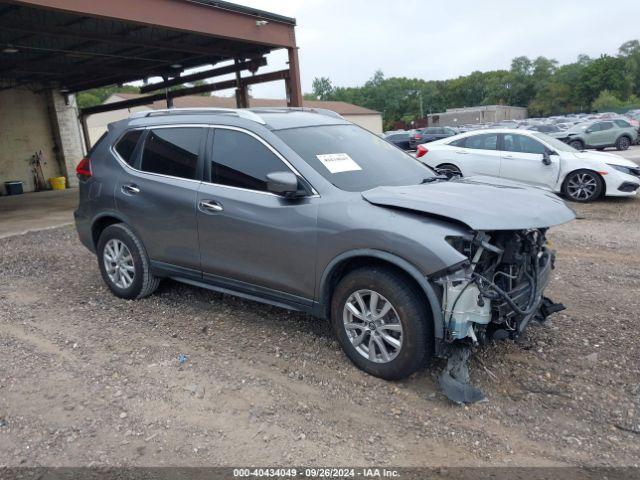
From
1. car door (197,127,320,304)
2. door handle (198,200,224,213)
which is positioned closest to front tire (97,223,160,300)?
car door (197,127,320,304)

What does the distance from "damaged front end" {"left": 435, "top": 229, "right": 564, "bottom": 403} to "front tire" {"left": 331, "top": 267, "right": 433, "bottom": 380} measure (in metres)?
0.19

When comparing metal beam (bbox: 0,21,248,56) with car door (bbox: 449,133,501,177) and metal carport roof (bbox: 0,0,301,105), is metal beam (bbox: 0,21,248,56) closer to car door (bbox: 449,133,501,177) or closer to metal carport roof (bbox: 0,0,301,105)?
metal carport roof (bbox: 0,0,301,105)

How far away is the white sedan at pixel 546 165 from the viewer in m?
9.80

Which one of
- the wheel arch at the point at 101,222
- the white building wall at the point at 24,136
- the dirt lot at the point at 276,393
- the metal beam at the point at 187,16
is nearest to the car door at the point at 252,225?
the dirt lot at the point at 276,393

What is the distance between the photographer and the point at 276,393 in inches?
138

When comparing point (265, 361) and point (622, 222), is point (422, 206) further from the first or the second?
point (622, 222)

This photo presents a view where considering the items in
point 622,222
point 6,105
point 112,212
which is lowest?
point 622,222

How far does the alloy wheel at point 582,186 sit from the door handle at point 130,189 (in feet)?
27.4

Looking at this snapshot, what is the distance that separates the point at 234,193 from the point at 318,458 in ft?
7.08

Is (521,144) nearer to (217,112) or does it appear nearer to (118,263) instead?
(217,112)

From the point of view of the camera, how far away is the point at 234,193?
416 cm

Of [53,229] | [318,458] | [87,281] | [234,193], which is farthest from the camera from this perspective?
[53,229]

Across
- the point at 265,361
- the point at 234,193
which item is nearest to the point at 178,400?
the point at 265,361

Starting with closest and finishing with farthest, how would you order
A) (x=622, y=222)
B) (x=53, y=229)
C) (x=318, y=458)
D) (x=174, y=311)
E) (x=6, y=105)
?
(x=318, y=458), (x=174, y=311), (x=622, y=222), (x=53, y=229), (x=6, y=105)
